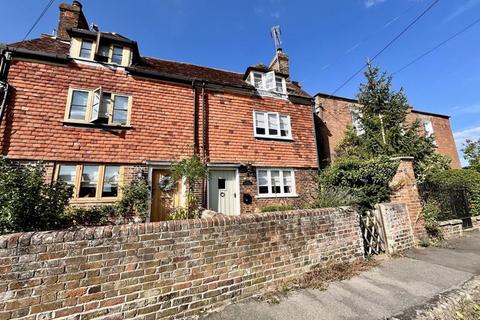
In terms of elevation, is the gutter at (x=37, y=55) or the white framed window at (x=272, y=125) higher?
the gutter at (x=37, y=55)

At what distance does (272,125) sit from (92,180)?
29.2 feet

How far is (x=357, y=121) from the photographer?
15.4 m

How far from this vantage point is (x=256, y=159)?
11.2 m

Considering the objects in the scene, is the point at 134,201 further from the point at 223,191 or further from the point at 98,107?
the point at 98,107

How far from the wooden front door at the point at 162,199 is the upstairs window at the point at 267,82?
7.33 metres

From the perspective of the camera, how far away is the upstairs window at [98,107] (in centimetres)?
864

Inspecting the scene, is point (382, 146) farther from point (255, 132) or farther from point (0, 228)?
point (0, 228)

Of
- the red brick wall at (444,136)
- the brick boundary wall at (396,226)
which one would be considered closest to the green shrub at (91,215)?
the brick boundary wall at (396,226)

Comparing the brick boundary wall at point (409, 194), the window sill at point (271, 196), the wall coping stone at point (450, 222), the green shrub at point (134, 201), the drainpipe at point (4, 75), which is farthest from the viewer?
the window sill at point (271, 196)

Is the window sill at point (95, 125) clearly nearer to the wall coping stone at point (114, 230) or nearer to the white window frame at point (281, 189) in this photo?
the white window frame at point (281, 189)

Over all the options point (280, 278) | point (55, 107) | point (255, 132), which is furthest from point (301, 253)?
point (55, 107)

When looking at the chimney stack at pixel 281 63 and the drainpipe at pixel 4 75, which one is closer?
the drainpipe at pixel 4 75

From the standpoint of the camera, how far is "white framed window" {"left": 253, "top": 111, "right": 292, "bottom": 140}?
1185 centimetres

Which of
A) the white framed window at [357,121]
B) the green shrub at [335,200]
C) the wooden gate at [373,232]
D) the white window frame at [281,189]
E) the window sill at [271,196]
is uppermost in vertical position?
the white framed window at [357,121]
